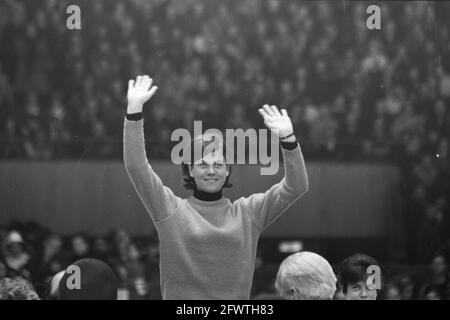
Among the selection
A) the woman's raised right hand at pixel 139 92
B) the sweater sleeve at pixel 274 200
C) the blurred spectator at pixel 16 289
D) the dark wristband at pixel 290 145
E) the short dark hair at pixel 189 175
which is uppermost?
the woman's raised right hand at pixel 139 92

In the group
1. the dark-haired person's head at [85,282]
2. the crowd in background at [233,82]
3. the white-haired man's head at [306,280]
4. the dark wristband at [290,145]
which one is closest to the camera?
the white-haired man's head at [306,280]

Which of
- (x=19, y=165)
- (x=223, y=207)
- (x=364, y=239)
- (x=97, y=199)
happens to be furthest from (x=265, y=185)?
(x=19, y=165)

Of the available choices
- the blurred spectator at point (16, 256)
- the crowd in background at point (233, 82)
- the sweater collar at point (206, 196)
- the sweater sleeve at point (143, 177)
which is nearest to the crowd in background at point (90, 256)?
the blurred spectator at point (16, 256)

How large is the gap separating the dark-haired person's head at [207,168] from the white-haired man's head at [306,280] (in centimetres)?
54

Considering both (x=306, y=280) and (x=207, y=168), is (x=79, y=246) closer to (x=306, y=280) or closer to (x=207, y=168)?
(x=207, y=168)

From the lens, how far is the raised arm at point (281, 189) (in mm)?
3670

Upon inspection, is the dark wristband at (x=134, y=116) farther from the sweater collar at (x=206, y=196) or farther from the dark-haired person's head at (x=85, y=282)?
the dark-haired person's head at (x=85, y=282)

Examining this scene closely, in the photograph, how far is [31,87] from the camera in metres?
3.77

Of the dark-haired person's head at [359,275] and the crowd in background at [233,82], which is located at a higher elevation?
the crowd in background at [233,82]

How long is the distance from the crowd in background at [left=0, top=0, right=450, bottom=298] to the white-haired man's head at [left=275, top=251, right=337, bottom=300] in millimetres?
636

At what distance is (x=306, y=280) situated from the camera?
127 inches

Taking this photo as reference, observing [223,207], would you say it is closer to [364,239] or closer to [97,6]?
[364,239]

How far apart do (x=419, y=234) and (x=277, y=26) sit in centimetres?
111

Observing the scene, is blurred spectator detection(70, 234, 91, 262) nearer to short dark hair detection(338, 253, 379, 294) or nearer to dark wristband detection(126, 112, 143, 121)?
dark wristband detection(126, 112, 143, 121)
